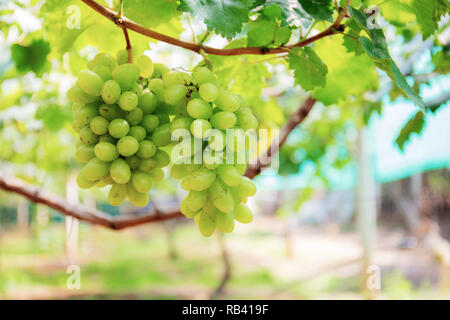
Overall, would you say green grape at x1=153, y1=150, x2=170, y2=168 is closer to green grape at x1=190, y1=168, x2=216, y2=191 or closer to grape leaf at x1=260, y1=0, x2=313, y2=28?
green grape at x1=190, y1=168, x2=216, y2=191

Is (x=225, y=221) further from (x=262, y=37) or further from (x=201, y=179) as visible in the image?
(x=262, y=37)

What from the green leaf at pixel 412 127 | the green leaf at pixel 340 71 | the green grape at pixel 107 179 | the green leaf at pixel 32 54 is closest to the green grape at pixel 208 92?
the green grape at pixel 107 179

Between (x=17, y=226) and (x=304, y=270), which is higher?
(x=17, y=226)

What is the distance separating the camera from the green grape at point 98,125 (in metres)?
0.60

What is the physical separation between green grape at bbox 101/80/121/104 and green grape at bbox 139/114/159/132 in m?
0.06

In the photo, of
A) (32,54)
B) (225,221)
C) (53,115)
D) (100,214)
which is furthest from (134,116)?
(53,115)

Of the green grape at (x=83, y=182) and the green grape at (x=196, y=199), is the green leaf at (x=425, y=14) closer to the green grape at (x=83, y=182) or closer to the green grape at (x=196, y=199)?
the green grape at (x=196, y=199)

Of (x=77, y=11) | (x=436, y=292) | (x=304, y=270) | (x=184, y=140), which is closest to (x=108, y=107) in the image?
(x=184, y=140)

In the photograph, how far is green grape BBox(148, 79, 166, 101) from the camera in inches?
25.3
